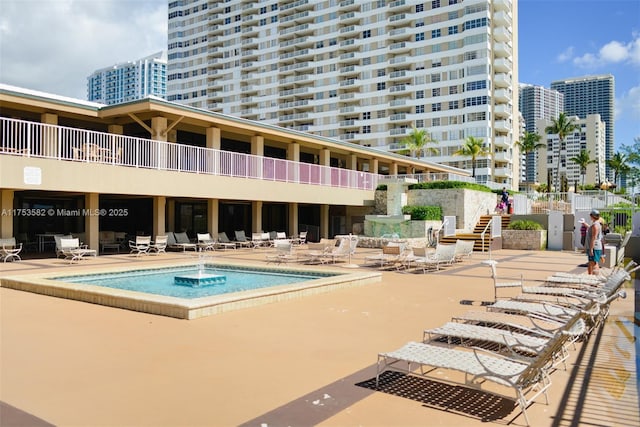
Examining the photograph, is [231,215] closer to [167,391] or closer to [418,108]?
[167,391]

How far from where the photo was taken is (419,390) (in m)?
4.72

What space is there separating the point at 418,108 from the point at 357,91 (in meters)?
11.7

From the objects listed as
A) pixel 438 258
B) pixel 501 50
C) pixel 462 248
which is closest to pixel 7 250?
pixel 438 258

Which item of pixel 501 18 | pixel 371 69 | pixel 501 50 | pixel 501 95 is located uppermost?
pixel 501 18

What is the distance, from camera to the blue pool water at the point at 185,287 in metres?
11.1

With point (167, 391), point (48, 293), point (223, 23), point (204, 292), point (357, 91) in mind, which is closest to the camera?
point (167, 391)

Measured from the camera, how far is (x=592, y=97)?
520 feet

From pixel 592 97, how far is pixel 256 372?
182089 millimetres

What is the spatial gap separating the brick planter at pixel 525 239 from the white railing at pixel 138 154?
971 cm

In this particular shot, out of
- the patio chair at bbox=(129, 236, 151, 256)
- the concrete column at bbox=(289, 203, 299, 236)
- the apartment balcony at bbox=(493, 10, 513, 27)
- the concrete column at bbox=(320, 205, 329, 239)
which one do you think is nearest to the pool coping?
the patio chair at bbox=(129, 236, 151, 256)

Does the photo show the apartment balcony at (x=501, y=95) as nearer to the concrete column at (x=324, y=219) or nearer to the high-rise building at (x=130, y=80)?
the concrete column at (x=324, y=219)

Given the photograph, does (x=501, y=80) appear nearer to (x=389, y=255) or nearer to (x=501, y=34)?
(x=501, y=34)

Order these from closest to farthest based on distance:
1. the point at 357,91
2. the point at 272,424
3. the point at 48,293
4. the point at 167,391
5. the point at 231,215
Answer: the point at 272,424 < the point at 167,391 < the point at 48,293 < the point at 231,215 < the point at 357,91

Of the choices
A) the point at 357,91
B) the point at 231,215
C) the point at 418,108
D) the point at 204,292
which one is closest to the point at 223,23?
the point at 357,91
